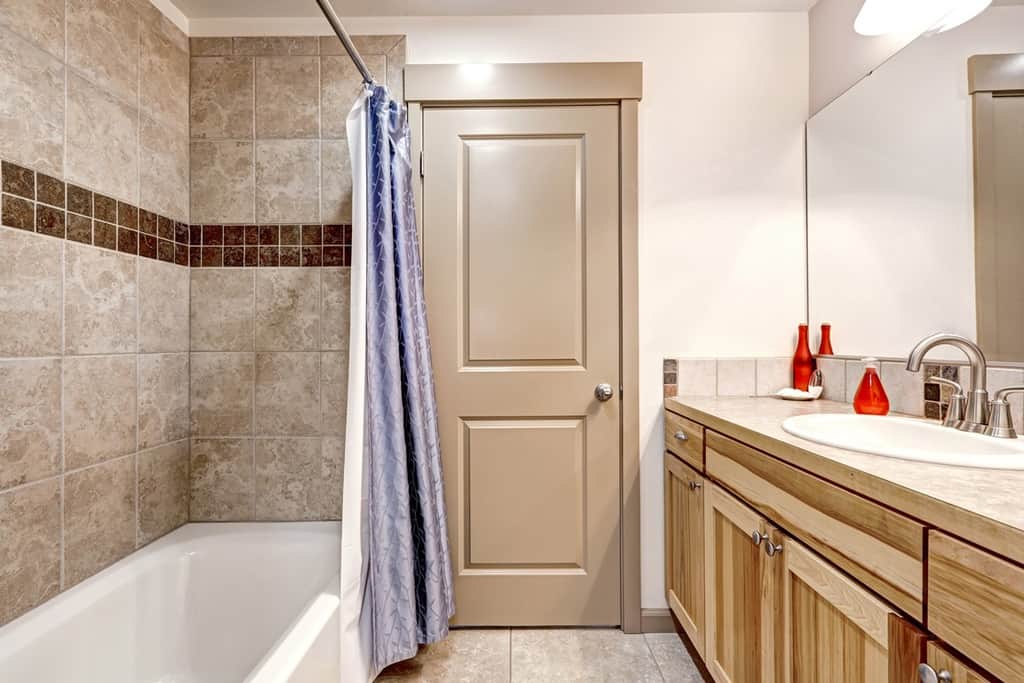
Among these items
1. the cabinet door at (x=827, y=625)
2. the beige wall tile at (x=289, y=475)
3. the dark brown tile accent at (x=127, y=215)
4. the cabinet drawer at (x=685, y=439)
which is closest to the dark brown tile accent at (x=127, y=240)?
the dark brown tile accent at (x=127, y=215)

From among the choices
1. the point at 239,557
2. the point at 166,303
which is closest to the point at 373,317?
the point at 166,303

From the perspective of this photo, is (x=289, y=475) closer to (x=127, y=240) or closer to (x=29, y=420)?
(x=29, y=420)

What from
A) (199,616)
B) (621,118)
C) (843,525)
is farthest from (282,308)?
(843,525)

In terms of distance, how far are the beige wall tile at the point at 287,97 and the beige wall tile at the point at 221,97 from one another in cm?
4

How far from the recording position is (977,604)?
0.61m

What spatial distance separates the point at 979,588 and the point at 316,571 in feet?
5.68

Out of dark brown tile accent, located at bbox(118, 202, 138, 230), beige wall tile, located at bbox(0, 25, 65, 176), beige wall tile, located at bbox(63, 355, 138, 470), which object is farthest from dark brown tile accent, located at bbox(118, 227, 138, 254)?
beige wall tile, located at bbox(63, 355, 138, 470)

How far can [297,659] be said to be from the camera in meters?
1.09

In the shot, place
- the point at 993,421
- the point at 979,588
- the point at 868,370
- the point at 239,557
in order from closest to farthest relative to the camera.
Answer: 1. the point at 979,588
2. the point at 993,421
3. the point at 868,370
4. the point at 239,557

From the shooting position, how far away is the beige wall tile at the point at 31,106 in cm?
116

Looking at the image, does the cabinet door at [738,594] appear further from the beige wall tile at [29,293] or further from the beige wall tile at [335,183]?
the beige wall tile at [29,293]

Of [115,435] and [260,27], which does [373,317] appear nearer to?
[115,435]

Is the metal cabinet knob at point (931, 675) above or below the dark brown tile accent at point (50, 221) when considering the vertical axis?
below

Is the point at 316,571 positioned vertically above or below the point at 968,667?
below
